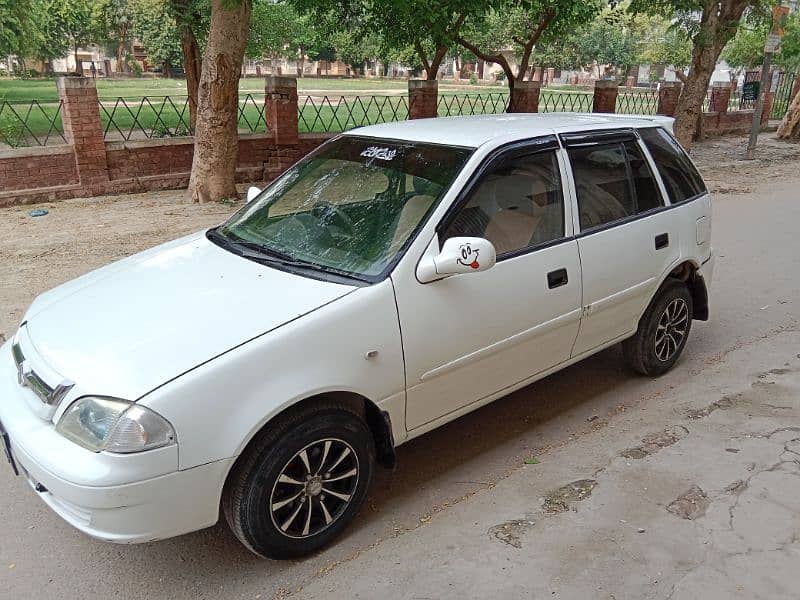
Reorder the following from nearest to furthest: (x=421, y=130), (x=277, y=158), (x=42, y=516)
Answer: (x=42, y=516)
(x=421, y=130)
(x=277, y=158)

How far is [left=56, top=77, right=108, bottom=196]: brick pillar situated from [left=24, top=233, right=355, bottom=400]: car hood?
8140 millimetres

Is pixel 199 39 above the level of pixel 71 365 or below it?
above

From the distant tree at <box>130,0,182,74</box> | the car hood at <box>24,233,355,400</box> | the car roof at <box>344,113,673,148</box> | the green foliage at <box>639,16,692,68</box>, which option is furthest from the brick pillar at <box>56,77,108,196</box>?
the green foliage at <box>639,16,692,68</box>

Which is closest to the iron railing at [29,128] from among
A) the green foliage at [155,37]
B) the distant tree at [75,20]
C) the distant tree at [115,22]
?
the distant tree at [75,20]

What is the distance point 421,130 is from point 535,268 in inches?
42.1

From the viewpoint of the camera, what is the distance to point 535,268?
3586 millimetres

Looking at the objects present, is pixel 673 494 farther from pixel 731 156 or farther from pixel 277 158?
pixel 731 156

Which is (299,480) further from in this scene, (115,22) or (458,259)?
(115,22)

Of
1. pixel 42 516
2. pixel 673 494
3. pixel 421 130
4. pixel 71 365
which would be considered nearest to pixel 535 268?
pixel 421 130

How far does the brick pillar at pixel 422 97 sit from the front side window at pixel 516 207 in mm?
10751

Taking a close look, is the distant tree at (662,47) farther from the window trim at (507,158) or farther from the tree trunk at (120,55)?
the window trim at (507,158)

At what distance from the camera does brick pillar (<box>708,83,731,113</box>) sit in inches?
873

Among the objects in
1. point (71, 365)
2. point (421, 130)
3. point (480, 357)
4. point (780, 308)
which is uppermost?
point (421, 130)

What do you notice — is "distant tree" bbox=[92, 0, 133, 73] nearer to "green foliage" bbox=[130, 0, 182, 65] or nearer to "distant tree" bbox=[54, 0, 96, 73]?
"distant tree" bbox=[54, 0, 96, 73]
